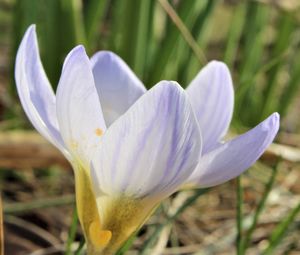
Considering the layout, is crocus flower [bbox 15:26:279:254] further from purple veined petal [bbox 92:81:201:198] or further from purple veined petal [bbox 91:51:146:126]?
purple veined petal [bbox 91:51:146:126]

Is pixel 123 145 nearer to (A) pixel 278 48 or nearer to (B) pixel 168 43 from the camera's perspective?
(B) pixel 168 43

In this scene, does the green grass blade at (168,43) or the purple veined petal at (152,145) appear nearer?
the purple veined petal at (152,145)

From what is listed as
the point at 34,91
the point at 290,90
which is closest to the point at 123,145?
the point at 34,91

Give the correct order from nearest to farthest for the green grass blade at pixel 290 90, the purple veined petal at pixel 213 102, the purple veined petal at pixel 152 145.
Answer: the purple veined petal at pixel 152 145
the purple veined petal at pixel 213 102
the green grass blade at pixel 290 90

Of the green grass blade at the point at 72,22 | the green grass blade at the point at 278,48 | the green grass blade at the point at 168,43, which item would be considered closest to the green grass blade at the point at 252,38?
the green grass blade at the point at 278,48

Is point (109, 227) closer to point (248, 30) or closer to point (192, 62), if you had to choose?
point (192, 62)

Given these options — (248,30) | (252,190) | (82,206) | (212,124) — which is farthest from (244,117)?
(82,206)

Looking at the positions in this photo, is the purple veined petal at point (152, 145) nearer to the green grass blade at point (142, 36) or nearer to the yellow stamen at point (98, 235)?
the yellow stamen at point (98, 235)

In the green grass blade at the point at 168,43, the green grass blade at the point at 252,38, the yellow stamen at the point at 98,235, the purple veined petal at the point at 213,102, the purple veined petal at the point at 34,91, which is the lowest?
the green grass blade at the point at 252,38
